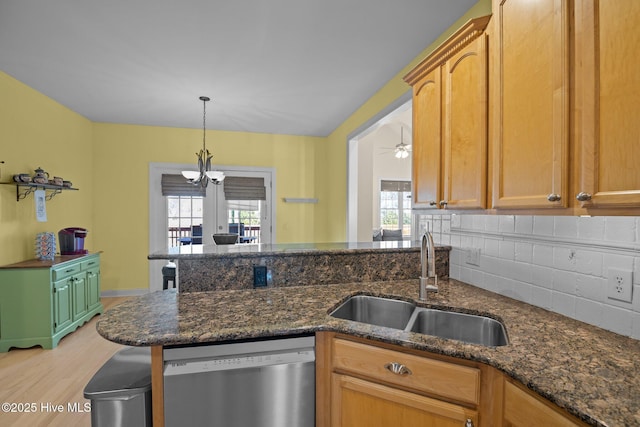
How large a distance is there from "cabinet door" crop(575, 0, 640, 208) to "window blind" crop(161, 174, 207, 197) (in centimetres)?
475

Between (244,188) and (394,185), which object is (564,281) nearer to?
(244,188)

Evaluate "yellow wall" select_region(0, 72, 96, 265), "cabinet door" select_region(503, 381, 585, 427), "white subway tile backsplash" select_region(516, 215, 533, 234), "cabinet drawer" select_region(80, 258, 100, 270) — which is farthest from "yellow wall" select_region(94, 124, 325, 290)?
"cabinet door" select_region(503, 381, 585, 427)

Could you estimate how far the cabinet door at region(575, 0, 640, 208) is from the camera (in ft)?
2.77

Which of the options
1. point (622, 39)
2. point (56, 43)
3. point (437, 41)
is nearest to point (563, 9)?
point (622, 39)

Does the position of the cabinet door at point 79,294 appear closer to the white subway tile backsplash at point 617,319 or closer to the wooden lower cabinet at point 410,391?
the wooden lower cabinet at point 410,391

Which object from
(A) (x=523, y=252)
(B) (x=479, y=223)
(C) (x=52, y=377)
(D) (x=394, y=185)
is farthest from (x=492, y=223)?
(D) (x=394, y=185)

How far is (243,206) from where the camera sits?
530cm

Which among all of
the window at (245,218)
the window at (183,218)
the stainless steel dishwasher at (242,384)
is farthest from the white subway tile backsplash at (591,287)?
the window at (183,218)

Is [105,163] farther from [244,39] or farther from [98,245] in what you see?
[244,39]

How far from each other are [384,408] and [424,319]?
49 centimetres

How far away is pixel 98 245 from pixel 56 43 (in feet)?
10.3

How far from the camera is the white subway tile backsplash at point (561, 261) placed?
1.13 metres

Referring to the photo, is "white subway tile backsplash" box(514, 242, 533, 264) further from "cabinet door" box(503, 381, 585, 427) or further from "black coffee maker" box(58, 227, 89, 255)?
"black coffee maker" box(58, 227, 89, 255)

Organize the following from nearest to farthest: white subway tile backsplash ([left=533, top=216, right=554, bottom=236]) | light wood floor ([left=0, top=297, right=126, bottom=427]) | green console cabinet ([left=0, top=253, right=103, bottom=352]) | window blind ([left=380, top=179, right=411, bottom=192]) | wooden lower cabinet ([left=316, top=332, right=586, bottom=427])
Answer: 1. wooden lower cabinet ([left=316, top=332, right=586, bottom=427])
2. white subway tile backsplash ([left=533, top=216, right=554, bottom=236])
3. light wood floor ([left=0, top=297, right=126, bottom=427])
4. green console cabinet ([left=0, top=253, right=103, bottom=352])
5. window blind ([left=380, top=179, right=411, bottom=192])
